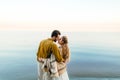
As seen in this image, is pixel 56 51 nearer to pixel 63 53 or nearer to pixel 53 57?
pixel 53 57

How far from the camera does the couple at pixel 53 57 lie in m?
7.69

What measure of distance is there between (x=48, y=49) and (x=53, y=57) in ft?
0.58

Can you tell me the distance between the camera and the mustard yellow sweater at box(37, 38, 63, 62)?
7643 millimetres

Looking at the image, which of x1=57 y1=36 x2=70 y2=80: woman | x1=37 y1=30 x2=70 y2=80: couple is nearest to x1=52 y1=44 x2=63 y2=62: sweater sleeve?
x1=37 y1=30 x2=70 y2=80: couple

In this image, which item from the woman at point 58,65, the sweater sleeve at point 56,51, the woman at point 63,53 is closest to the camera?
the sweater sleeve at point 56,51

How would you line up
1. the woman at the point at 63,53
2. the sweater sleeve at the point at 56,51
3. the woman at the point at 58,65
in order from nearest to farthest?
the sweater sleeve at the point at 56,51
the woman at the point at 58,65
the woman at the point at 63,53

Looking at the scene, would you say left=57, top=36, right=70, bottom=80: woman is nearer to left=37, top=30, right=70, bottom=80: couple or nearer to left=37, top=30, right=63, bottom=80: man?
left=37, top=30, right=70, bottom=80: couple

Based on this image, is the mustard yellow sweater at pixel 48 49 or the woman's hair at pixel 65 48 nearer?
the mustard yellow sweater at pixel 48 49

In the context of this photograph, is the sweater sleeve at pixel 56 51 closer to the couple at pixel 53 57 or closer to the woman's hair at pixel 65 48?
the couple at pixel 53 57

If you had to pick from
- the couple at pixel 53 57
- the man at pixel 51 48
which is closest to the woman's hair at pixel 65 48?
the couple at pixel 53 57

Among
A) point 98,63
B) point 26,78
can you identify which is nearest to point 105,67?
point 98,63

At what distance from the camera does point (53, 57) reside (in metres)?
7.74

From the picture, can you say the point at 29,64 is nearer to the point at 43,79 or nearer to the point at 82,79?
the point at 82,79

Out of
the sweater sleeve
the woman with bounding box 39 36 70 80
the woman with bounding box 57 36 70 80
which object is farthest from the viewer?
the woman with bounding box 57 36 70 80
